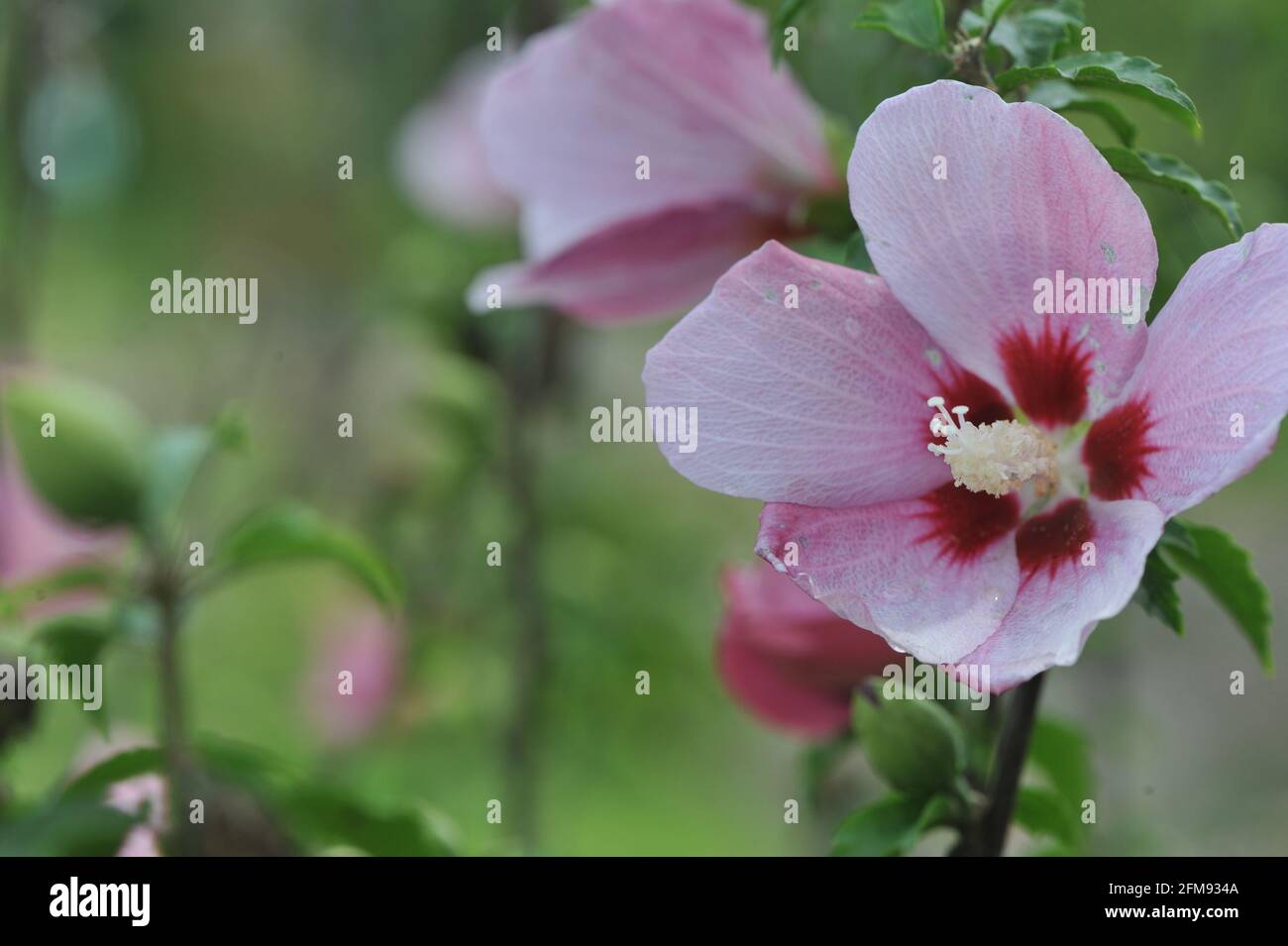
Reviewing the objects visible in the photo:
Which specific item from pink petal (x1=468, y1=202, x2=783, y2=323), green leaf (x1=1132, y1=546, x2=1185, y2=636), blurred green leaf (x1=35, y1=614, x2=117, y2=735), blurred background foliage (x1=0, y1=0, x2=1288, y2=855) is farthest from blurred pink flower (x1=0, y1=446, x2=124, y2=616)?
green leaf (x1=1132, y1=546, x2=1185, y2=636)

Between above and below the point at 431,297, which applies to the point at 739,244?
below

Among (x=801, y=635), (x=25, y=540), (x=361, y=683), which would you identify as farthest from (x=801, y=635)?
(x=361, y=683)

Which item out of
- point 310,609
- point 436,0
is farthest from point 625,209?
point 310,609

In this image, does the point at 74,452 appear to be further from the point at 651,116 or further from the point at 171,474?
the point at 651,116

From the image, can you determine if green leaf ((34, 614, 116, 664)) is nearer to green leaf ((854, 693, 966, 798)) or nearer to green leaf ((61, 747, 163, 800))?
green leaf ((61, 747, 163, 800))

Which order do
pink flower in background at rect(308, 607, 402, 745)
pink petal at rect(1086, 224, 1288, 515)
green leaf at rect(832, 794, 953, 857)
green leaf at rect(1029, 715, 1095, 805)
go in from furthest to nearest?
1. pink flower in background at rect(308, 607, 402, 745)
2. green leaf at rect(1029, 715, 1095, 805)
3. green leaf at rect(832, 794, 953, 857)
4. pink petal at rect(1086, 224, 1288, 515)
